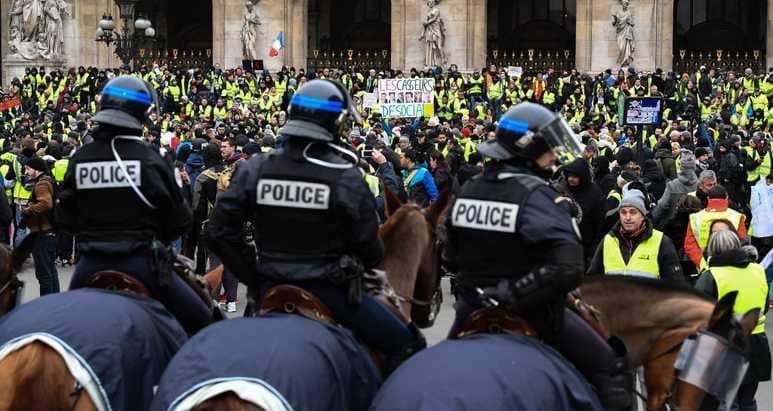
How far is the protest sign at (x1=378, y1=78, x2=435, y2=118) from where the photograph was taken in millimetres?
24703

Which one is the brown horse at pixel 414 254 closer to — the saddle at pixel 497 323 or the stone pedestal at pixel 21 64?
the saddle at pixel 497 323

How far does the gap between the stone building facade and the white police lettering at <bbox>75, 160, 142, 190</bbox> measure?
31619 millimetres

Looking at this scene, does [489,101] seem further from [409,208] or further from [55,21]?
[409,208]

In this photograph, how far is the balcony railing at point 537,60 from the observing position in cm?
3872

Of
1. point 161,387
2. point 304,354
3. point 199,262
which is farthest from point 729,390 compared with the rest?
point 199,262

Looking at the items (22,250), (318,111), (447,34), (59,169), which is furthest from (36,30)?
(318,111)

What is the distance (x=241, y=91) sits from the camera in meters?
33.1

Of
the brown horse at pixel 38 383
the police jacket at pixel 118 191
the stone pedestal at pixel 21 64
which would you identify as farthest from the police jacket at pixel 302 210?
the stone pedestal at pixel 21 64

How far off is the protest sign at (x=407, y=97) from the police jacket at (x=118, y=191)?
1757cm

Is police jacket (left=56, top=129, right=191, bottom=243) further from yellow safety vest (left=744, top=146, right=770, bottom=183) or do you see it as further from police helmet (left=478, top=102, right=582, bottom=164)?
yellow safety vest (left=744, top=146, right=770, bottom=183)

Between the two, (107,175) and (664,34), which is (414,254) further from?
(664,34)

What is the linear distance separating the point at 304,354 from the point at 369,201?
0.92 meters

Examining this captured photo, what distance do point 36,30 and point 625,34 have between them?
15.9 metres

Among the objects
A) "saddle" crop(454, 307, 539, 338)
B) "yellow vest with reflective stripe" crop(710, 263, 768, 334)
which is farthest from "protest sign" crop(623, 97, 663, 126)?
"saddle" crop(454, 307, 539, 338)
